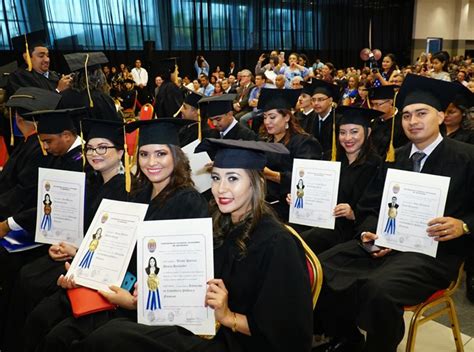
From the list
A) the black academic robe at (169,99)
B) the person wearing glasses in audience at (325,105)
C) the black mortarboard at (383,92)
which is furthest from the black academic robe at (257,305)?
the black academic robe at (169,99)

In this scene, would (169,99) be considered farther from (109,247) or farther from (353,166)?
(109,247)

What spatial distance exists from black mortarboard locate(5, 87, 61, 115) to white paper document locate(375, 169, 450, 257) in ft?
9.71

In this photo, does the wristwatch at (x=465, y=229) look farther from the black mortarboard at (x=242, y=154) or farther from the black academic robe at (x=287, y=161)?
the black academic robe at (x=287, y=161)

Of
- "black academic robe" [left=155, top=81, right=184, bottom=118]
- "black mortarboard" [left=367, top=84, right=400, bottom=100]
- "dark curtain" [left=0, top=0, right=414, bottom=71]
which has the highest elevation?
"dark curtain" [left=0, top=0, right=414, bottom=71]

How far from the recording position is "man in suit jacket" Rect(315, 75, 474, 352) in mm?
2570

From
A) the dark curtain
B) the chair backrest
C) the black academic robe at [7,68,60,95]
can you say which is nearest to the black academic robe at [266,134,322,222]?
the chair backrest

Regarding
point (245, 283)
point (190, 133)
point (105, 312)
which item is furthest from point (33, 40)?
point (245, 283)

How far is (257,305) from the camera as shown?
78.8 inches

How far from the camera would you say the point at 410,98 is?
10.1 ft

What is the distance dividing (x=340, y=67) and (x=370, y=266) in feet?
85.2

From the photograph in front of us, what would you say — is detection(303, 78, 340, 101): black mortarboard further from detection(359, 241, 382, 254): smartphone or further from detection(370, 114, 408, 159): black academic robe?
detection(359, 241, 382, 254): smartphone

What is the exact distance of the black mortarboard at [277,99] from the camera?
4.38 metres

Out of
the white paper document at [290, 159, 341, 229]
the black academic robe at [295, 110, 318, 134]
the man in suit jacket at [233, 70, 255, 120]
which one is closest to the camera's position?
the white paper document at [290, 159, 341, 229]

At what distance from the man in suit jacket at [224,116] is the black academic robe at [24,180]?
1747 mm
